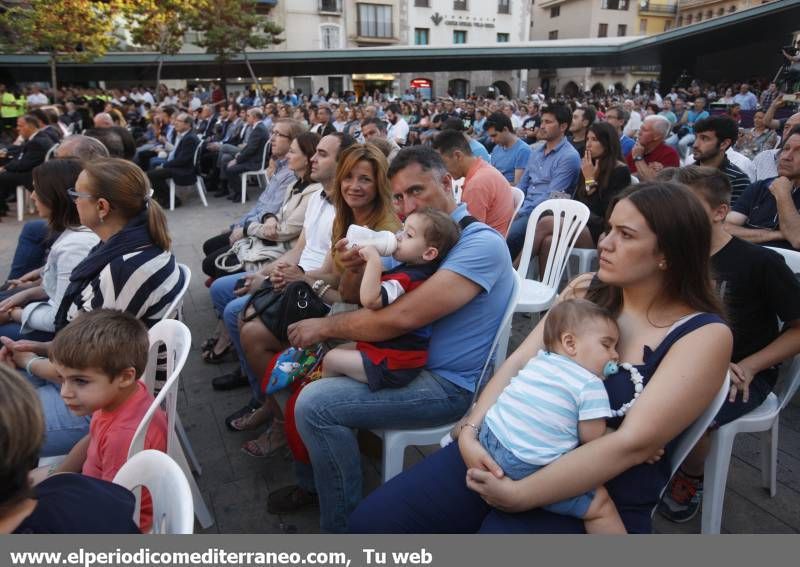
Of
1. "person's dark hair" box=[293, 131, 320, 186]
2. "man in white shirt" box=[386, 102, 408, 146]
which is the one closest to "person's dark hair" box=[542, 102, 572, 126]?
"person's dark hair" box=[293, 131, 320, 186]

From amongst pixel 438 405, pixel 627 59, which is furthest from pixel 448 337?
pixel 627 59

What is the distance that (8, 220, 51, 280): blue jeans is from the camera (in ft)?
10.4

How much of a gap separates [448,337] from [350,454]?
0.55 metres

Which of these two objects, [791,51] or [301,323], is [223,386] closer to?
[301,323]

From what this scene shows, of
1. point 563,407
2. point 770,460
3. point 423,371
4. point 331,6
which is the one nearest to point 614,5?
point 331,6

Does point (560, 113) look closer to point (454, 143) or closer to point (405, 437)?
point (454, 143)

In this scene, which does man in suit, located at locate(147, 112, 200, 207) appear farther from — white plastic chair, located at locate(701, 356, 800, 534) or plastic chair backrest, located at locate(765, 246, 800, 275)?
white plastic chair, located at locate(701, 356, 800, 534)

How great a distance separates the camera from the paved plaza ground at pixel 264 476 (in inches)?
84.3

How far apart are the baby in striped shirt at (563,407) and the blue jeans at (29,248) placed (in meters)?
3.02

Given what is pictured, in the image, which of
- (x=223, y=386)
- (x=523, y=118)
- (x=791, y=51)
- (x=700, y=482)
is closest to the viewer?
(x=700, y=482)

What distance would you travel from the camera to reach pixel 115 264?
2168 millimetres

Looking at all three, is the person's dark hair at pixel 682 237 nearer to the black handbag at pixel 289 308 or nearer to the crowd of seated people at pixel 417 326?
the crowd of seated people at pixel 417 326

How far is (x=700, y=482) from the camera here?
214cm

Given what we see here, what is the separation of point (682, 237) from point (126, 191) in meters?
2.16
